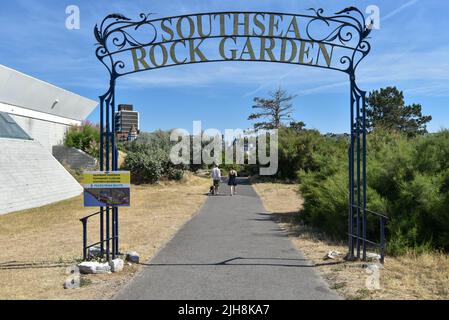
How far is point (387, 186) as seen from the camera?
962cm

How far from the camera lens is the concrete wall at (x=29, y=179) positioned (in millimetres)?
16234

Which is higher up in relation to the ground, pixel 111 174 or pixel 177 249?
pixel 111 174

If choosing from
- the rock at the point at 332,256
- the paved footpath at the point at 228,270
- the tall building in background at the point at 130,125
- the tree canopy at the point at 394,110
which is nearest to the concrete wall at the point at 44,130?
the tall building in background at the point at 130,125

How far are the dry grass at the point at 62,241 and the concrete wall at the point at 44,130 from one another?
9.27 meters

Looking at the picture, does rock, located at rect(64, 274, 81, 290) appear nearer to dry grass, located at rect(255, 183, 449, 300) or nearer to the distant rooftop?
dry grass, located at rect(255, 183, 449, 300)

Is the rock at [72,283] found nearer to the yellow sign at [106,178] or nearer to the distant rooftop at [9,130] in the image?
the yellow sign at [106,178]

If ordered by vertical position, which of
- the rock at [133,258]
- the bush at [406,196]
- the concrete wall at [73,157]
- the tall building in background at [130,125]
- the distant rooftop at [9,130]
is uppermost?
the tall building in background at [130,125]

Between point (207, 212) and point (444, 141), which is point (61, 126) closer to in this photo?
point (207, 212)

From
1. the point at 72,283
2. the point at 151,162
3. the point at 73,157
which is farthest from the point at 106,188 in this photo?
the point at 73,157

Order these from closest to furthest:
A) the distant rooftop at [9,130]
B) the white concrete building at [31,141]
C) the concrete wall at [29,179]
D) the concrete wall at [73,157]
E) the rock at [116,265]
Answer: the rock at [116,265] < the concrete wall at [29,179] < the white concrete building at [31,141] < the distant rooftop at [9,130] < the concrete wall at [73,157]

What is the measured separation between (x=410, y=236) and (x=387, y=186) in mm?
1418

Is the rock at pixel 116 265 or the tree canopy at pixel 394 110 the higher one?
the tree canopy at pixel 394 110
